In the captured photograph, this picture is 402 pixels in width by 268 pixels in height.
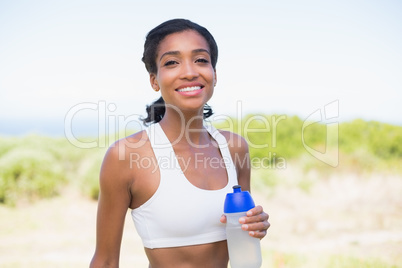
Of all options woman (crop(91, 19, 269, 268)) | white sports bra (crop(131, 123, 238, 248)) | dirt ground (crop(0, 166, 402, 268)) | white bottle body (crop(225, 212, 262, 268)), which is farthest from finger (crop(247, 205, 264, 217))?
dirt ground (crop(0, 166, 402, 268))

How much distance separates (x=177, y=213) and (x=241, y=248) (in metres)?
0.35

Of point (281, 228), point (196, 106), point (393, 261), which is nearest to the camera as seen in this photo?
point (196, 106)

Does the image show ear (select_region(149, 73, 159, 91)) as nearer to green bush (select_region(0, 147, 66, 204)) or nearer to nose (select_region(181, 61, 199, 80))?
nose (select_region(181, 61, 199, 80))

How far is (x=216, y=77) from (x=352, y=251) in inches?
208

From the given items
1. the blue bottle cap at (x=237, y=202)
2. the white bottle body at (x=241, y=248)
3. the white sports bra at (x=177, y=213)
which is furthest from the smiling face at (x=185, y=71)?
the white bottle body at (x=241, y=248)

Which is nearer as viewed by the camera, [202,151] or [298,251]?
[202,151]

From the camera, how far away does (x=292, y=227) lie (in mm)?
7773

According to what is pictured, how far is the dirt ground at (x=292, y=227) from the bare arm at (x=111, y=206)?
13.6 ft

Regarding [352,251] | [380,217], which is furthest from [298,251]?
[380,217]

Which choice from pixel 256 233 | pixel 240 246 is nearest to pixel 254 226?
pixel 256 233

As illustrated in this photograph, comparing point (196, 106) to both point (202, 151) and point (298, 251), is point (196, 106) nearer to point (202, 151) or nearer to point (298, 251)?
point (202, 151)

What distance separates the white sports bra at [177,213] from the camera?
1854 millimetres

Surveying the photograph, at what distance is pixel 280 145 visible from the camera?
12.4 meters

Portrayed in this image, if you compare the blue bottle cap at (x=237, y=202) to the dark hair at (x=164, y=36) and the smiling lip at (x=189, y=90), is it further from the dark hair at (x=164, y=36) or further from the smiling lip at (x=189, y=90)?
the dark hair at (x=164, y=36)
